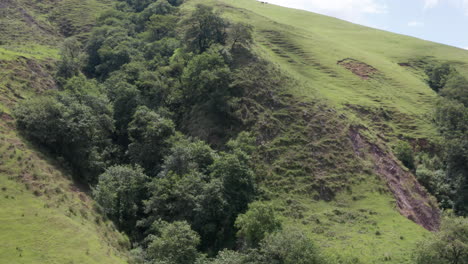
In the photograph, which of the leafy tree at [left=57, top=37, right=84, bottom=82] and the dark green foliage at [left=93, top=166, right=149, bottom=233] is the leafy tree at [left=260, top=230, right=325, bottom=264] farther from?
the leafy tree at [left=57, top=37, right=84, bottom=82]

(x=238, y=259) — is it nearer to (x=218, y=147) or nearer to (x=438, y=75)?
(x=218, y=147)

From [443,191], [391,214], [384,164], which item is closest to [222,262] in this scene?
[391,214]

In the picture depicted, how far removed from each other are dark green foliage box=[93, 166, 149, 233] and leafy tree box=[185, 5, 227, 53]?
124 feet

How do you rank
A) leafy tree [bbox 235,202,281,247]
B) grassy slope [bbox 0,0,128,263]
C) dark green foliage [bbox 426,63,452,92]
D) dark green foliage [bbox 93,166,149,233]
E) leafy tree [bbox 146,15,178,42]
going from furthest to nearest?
1. leafy tree [bbox 146,15,178,42]
2. dark green foliage [bbox 426,63,452,92]
3. dark green foliage [bbox 93,166,149,233]
4. leafy tree [bbox 235,202,281,247]
5. grassy slope [bbox 0,0,128,263]

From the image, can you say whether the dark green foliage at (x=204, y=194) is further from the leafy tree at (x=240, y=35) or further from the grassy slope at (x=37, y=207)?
the leafy tree at (x=240, y=35)

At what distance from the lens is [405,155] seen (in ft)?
185

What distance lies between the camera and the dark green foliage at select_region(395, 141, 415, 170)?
2200 inches

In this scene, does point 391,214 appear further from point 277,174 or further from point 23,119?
point 23,119

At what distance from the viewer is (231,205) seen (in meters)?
43.6

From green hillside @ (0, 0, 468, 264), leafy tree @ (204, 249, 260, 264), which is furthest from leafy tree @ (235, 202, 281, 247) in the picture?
green hillside @ (0, 0, 468, 264)

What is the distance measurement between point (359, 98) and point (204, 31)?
3771 centimetres

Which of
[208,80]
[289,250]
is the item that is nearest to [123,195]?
[289,250]

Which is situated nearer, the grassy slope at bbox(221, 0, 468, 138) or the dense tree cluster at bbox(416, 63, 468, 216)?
the dense tree cluster at bbox(416, 63, 468, 216)

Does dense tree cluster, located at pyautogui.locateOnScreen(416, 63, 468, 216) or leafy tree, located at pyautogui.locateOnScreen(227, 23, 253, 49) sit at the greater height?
leafy tree, located at pyautogui.locateOnScreen(227, 23, 253, 49)
